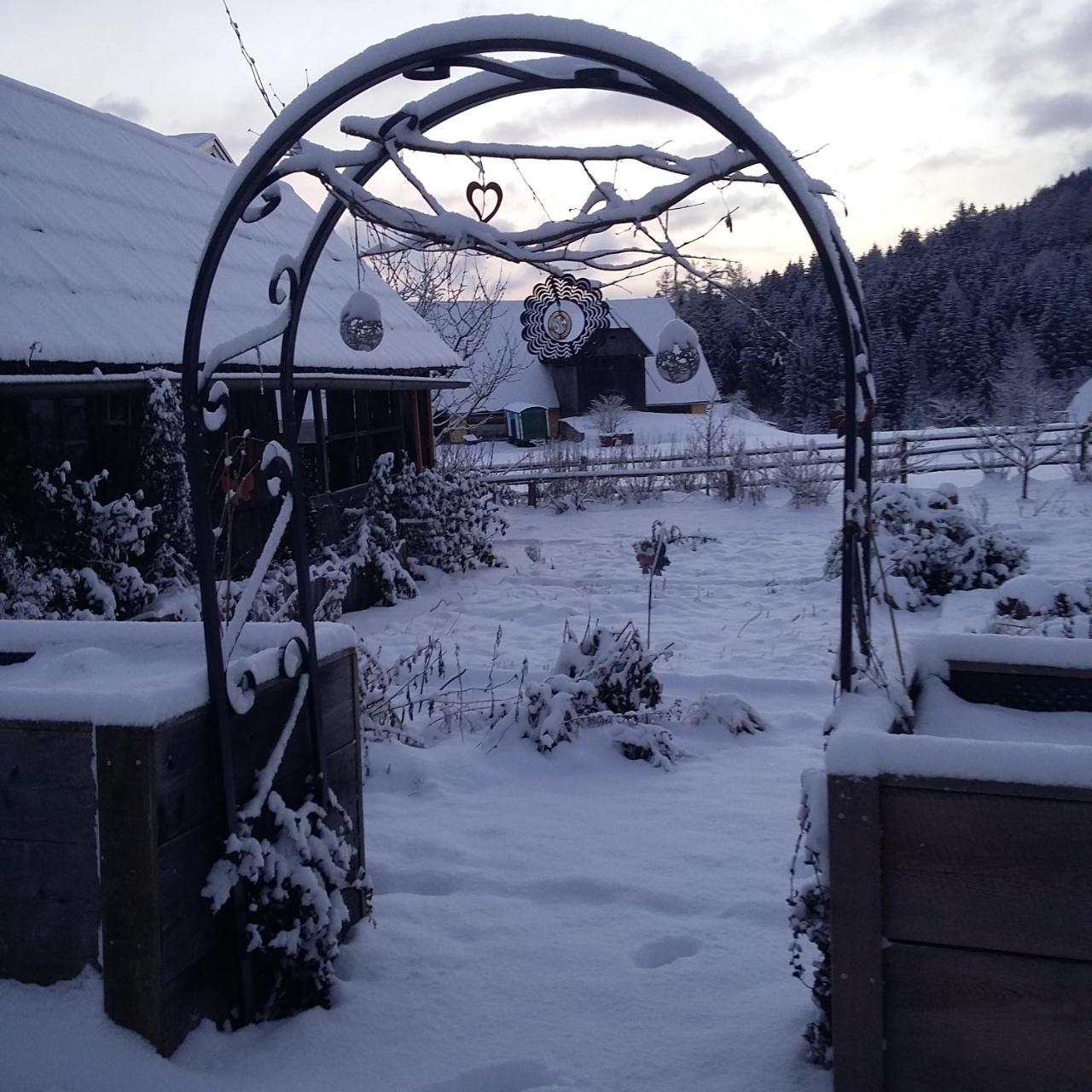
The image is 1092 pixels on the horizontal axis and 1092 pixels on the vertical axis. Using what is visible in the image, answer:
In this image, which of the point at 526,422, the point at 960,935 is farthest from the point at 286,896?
the point at 526,422

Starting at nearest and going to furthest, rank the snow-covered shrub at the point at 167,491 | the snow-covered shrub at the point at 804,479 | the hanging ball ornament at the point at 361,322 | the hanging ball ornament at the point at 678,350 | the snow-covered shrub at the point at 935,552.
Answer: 1. the hanging ball ornament at the point at 678,350
2. the hanging ball ornament at the point at 361,322
3. the snow-covered shrub at the point at 167,491
4. the snow-covered shrub at the point at 935,552
5. the snow-covered shrub at the point at 804,479

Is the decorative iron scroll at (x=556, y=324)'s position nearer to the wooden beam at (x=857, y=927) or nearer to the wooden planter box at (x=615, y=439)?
the wooden beam at (x=857, y=927)

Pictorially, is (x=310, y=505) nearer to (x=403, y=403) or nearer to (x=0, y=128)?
(x=403, y=403)

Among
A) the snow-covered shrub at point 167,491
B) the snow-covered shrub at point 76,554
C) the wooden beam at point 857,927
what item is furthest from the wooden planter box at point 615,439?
the wooden beam at point 857,927

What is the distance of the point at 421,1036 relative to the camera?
239 centimetres

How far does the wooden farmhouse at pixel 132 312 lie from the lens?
5.80m

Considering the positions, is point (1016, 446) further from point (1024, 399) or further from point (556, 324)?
point (556, 324)

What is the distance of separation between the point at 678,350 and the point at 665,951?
1.62 metres

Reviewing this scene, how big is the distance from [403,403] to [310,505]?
268 centimetres

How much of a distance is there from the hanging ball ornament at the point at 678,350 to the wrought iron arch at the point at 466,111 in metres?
0.45

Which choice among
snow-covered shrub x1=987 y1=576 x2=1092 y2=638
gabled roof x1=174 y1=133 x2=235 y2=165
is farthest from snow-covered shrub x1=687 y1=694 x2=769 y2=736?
gabled roof x1=174 y1=133 x2=235 y2=165

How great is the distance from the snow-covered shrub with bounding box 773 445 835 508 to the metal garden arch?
12042mm

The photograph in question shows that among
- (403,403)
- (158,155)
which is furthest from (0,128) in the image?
(403,403)

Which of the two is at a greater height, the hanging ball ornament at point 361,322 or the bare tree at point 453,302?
the bare tree at point 453,302
